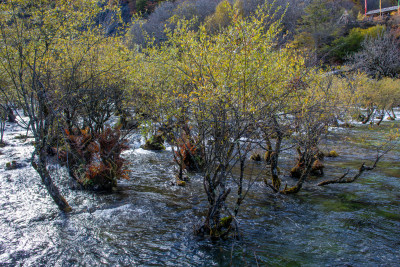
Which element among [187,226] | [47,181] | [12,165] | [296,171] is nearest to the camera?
[187,226]

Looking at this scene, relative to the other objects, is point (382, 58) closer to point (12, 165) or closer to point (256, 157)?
point (256, 157)

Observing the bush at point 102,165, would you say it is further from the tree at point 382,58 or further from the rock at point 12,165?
the tree at point 382,58

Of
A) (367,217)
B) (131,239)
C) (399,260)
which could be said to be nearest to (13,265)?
(131,239)

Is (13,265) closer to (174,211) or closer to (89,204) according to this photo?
(89,204)

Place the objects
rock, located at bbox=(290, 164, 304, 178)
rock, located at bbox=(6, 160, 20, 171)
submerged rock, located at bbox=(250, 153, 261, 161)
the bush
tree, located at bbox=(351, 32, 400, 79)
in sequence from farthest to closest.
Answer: tree, located at bbox=(351, 32, 400, 79), submerged rock, located at bbox=(250, 153, 261, 161), rock, located at bbox=(6, 160, 20, 171), rock, located at bbox=(290, 164, 304, 178), the bush

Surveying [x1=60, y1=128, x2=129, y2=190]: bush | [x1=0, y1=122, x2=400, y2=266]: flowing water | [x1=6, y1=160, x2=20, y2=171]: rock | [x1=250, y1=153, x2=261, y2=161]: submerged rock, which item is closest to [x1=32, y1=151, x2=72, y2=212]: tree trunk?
[x1=0, y1=122, x2=400, y2=266]: flowing water

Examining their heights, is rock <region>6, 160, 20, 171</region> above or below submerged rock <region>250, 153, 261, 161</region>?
above

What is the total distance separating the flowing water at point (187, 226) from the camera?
688 cm

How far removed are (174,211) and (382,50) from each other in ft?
158

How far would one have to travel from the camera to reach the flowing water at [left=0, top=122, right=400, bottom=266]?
6.88 m

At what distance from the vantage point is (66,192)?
11.3m

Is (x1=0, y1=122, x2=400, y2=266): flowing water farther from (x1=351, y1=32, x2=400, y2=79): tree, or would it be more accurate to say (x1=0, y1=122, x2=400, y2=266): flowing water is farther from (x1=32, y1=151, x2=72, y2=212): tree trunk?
(x1=351, y1=32, x2=400, y2=79): tree

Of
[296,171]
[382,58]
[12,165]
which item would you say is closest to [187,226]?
[296,171]

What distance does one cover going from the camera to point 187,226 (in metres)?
8.40
